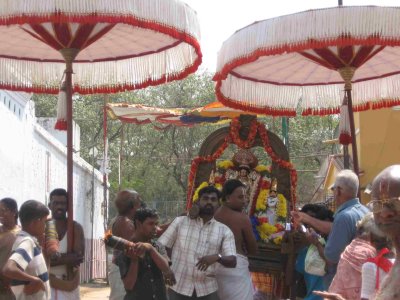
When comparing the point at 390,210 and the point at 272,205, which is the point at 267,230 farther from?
the point at 390,210

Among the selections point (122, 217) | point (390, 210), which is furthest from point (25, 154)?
point (390, 210)

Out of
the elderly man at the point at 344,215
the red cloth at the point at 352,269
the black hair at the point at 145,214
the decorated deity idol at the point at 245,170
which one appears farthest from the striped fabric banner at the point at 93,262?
the red cloth at the point at 352,269

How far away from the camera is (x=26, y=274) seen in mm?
5453

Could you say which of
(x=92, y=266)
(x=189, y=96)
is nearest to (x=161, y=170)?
(x=189, y=96)

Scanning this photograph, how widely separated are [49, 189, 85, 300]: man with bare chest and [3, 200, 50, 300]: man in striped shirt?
0.52 meters

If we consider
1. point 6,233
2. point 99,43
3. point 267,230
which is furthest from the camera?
point 267,230

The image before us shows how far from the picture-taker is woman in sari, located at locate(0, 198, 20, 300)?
6.07m

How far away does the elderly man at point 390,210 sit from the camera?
2.72m

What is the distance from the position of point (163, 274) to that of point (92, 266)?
2403 centimetres

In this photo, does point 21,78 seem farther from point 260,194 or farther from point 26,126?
point 26,126

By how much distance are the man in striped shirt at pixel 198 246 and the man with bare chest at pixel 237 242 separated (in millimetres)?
204

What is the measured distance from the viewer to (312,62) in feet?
28.9

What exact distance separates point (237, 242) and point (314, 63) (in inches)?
104

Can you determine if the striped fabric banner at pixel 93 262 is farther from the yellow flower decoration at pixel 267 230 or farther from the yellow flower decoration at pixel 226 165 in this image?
the yellow flower decoration at pixel 267 230
